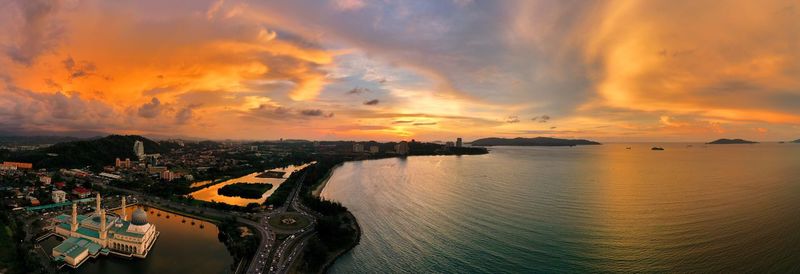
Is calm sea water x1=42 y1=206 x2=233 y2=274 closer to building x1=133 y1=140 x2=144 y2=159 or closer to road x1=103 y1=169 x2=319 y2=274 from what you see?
road x1=103 y1=169 x2=319 y2=274

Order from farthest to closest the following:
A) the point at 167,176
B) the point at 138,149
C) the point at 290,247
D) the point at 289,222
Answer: the point at 138,149 < the point at 167,176 < the point at 289,222 < the point at 290,247

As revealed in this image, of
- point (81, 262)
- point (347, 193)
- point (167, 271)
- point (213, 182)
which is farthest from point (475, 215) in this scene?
point (213, 182)

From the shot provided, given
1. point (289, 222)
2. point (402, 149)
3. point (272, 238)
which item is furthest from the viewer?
point (402, 149)

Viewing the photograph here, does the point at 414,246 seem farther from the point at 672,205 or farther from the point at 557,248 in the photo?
the point at 672,205

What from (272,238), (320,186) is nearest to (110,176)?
(320,186)

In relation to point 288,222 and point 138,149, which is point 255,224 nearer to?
point 288,222
